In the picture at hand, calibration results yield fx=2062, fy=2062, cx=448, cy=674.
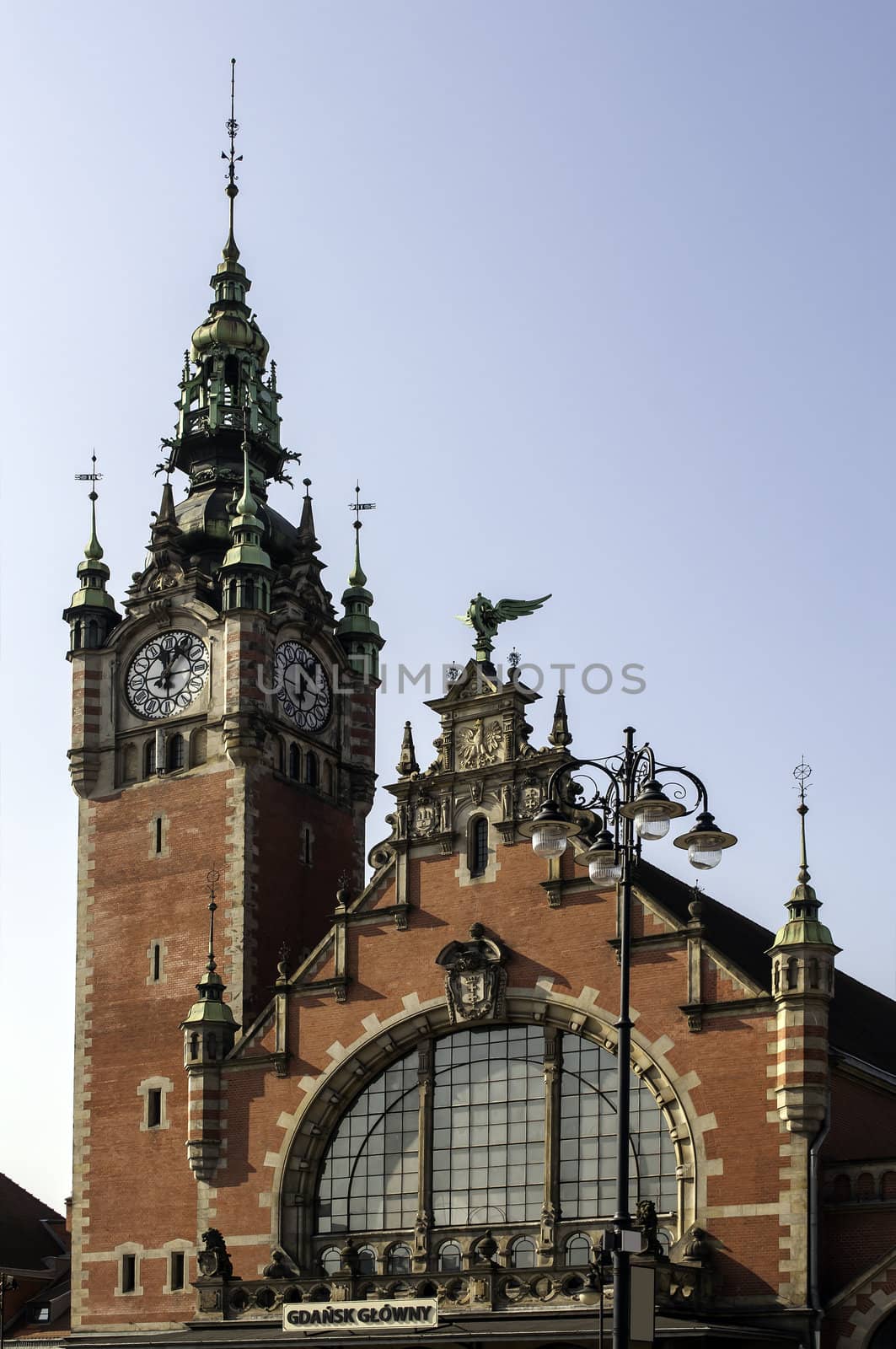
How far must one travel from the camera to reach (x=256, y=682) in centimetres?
5516

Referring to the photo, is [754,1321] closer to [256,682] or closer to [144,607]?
[256,682]

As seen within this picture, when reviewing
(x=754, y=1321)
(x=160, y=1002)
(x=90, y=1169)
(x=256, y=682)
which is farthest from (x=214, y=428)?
(x=754, y=1321)

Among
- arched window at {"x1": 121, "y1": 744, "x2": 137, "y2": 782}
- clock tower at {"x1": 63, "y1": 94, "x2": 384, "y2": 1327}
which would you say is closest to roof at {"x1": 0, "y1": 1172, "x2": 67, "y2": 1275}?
clock tower at {"x1": 63, "y1": 94, "x2": 384, "y2": 1327}

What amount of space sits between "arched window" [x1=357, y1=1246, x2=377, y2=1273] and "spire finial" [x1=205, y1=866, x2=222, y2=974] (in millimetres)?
8274

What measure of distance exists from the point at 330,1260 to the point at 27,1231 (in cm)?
2489

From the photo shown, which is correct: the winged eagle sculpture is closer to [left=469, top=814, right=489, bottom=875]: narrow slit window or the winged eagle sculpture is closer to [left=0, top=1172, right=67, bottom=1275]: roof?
[left=469, top=814, right=489, bottom=875]: narrow slit window

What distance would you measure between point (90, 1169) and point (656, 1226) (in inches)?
701

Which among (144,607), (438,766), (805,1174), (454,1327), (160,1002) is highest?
(144,607)

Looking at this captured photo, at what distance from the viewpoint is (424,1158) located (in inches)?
1817

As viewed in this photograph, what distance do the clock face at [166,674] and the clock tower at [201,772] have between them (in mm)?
52

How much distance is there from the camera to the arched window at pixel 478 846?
47469 mm

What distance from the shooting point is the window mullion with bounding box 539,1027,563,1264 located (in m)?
43.6

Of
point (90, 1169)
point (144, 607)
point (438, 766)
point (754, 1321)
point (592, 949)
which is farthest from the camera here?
point (144, 607)

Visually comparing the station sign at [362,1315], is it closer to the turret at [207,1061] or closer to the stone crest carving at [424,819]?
the turret at [207,1061]
